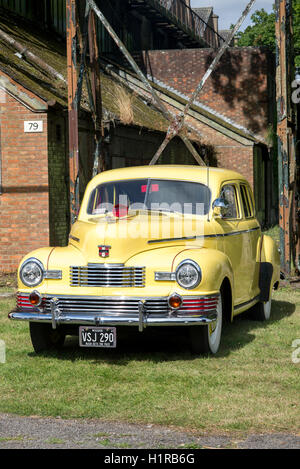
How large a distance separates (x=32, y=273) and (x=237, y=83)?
73.5 ft

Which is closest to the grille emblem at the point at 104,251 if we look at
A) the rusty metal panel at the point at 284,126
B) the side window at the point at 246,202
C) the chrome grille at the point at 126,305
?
the chrome grille at the point at 126,305

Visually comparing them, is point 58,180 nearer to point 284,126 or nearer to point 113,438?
point 284,126

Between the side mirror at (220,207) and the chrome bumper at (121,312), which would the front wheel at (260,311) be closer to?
the side mirror at (220,207)

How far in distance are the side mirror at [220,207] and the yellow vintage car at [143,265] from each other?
0.01m

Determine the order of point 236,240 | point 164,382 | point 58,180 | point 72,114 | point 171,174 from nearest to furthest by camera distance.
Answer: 1. point 164,382
2. point 171,174
3. point 236,240
4. point 72,114
5. point 58,180

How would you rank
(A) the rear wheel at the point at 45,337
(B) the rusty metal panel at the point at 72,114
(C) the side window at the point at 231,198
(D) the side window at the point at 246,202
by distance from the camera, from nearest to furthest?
(A) the rear wheel at the point at 45,337
(C) the side window at the point at 231,198
(D) the side window at the point at 246,202
(B) the rusty metal panel at the point at 72,114

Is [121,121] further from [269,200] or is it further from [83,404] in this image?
[269,200]

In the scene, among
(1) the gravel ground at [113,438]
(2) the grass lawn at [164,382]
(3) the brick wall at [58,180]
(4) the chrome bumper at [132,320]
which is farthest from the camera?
(3) the brick wall at [58,180]

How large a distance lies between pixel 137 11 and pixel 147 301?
83.5 ft

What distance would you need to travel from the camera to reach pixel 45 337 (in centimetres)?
768

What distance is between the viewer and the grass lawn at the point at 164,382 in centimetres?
550

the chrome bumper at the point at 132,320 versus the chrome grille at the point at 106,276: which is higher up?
the chrome grille at the point at 106,276

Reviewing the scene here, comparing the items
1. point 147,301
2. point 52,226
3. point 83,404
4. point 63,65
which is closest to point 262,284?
point 147,301

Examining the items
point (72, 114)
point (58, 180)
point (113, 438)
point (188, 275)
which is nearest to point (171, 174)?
point (188, 275)
